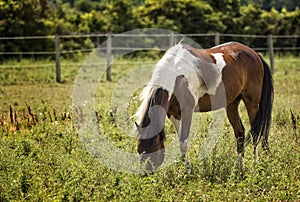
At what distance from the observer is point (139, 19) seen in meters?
18.6

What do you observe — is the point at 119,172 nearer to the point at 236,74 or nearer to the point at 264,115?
the point at 236,74

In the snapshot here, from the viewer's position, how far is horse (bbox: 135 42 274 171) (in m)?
4.20

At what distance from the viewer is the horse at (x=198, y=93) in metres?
4.20

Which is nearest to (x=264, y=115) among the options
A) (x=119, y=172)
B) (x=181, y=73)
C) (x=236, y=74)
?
(x=236, y=74)

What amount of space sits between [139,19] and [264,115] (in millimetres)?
13563

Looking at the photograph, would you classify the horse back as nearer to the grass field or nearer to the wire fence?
the grass field

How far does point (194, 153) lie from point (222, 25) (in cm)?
1375

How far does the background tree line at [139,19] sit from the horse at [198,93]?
10.9 m

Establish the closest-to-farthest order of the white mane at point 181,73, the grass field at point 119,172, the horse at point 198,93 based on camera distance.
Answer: the grass field at point 119,172 → the horse at point 198,93 → the white mane at point 181,73

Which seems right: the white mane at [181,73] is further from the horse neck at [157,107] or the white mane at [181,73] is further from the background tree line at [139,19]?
the background tree line at [139,19]

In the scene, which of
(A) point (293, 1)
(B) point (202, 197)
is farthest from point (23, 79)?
(A) point (293, 1)

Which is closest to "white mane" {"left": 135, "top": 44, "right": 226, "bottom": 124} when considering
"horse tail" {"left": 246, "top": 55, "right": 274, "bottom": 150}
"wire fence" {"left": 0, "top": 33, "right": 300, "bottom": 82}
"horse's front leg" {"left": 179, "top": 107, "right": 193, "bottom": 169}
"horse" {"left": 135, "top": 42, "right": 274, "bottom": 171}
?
"horse" {"left": 135, "top": 42, "right": 274, "bottom": 171}

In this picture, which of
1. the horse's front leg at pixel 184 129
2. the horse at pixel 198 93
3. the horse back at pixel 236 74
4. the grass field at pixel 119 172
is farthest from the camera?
the horse back at pixel 236 74

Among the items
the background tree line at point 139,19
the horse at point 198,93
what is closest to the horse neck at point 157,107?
the horse at point 198,93
